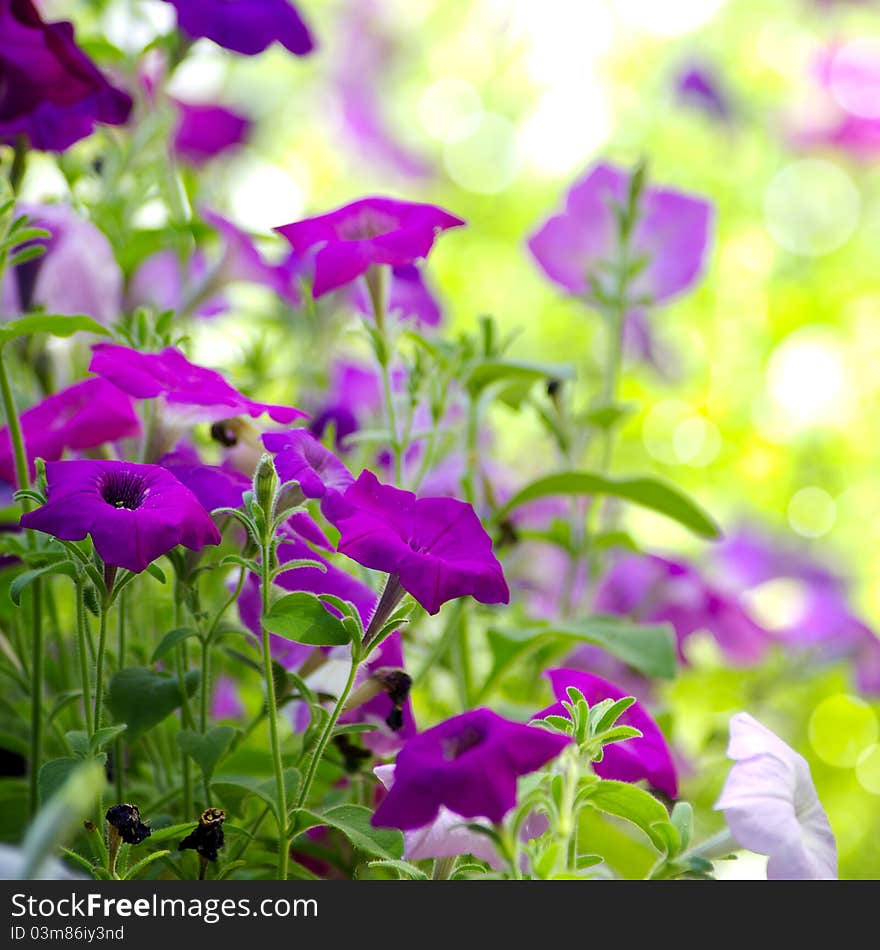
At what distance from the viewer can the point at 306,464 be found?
1.50 ft

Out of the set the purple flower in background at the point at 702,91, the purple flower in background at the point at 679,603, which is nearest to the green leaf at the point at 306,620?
the purple flower in background at the point at 679,603

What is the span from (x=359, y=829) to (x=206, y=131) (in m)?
0.71

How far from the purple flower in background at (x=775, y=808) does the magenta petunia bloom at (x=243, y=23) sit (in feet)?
1.38

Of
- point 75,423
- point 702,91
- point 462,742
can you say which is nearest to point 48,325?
point 75,423

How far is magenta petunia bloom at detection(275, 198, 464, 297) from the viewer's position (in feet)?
1.73

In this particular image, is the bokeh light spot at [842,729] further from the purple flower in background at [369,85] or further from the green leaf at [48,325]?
the purple flower in background at [369,85]

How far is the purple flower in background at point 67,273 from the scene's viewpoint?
692 millimetres

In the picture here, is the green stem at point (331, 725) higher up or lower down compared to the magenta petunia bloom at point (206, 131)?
lower down

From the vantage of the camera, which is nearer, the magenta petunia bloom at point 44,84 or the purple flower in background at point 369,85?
the magenta petunia bloom at point 44,84

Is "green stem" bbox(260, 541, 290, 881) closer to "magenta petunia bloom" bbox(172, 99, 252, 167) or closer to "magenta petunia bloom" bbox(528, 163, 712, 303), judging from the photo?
"magenta petunia bloom" bbox(528, 163, 712, 303)

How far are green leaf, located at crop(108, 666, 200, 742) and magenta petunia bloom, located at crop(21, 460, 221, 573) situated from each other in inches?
3.6

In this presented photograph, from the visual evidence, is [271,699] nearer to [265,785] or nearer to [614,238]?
[265,785]
